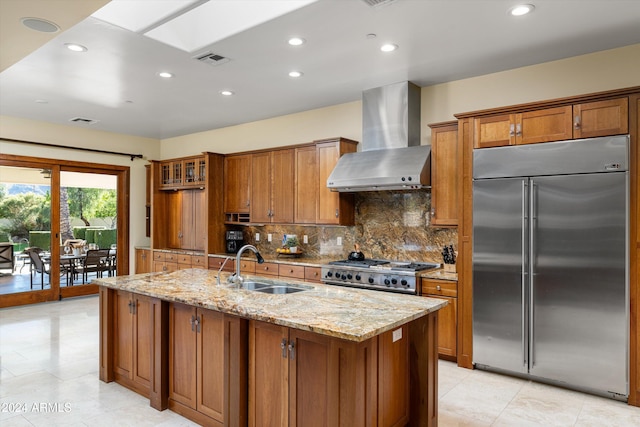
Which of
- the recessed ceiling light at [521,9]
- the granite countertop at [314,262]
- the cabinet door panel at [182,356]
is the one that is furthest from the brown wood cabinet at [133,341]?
the recessed ceiling light at [521,9]

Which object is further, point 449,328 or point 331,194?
point 331,194

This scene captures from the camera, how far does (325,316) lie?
7.39ft

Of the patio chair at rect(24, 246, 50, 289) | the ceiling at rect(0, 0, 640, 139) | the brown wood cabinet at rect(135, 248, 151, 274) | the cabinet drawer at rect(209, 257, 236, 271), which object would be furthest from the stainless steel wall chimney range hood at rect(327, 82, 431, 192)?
the patio chair at rect(24, 246, 50, 289)

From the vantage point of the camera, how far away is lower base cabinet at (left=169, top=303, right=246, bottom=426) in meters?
2.54

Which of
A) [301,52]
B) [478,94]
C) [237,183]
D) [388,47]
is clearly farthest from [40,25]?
[237,183]

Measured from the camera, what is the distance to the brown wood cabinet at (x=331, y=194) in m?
5.07

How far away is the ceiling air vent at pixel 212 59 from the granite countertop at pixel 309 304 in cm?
204

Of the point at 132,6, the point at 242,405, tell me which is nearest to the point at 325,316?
the point at 242,405

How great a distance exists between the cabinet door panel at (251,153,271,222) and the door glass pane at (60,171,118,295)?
317cm

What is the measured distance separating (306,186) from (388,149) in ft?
4.25

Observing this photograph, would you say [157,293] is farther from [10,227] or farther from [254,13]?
[10,227]

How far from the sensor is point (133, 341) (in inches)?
131

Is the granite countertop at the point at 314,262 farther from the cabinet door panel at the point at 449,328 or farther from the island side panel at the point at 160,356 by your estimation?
the island side panel at the point at 160,356

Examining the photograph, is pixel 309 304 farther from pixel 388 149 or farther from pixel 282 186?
pixel 282 186
